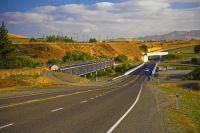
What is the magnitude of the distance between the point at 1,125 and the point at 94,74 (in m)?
85.0

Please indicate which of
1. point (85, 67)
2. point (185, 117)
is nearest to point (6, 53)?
point (85, 67)

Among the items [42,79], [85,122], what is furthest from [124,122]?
[42,79]

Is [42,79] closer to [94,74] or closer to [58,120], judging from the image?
[58,120]

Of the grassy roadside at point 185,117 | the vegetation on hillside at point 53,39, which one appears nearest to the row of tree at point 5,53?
the grassy roadside at point 185,117

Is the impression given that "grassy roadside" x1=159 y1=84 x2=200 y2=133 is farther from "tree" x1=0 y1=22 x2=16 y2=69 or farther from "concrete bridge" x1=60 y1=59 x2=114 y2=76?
"concrete bridge" x1=60 y1=59 x2=114 y2=76

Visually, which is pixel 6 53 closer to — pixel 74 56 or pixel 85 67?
pixel 85 67

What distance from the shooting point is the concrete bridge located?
228ft

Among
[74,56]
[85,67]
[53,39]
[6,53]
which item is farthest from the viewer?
[53,39]

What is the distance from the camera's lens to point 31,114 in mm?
12078

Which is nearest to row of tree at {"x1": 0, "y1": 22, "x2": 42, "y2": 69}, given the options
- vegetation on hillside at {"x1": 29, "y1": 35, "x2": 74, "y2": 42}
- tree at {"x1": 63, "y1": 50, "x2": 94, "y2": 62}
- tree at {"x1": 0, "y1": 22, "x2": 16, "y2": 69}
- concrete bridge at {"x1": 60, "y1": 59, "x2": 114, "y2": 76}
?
tree at {"x1": 0, "y1": 22, "x2": 16, "y2": 69}

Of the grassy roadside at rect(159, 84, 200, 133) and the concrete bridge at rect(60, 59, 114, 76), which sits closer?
the grassy roadside at rect(159, 84, 200, 133)

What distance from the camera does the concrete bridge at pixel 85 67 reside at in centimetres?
6941

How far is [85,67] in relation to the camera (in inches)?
3292

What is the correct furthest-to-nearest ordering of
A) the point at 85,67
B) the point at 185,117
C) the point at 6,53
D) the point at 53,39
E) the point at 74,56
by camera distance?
the point at 53,39 < the point at 74,56 < the point at 85,67 < the point at 6,53 < the point at 185,117
